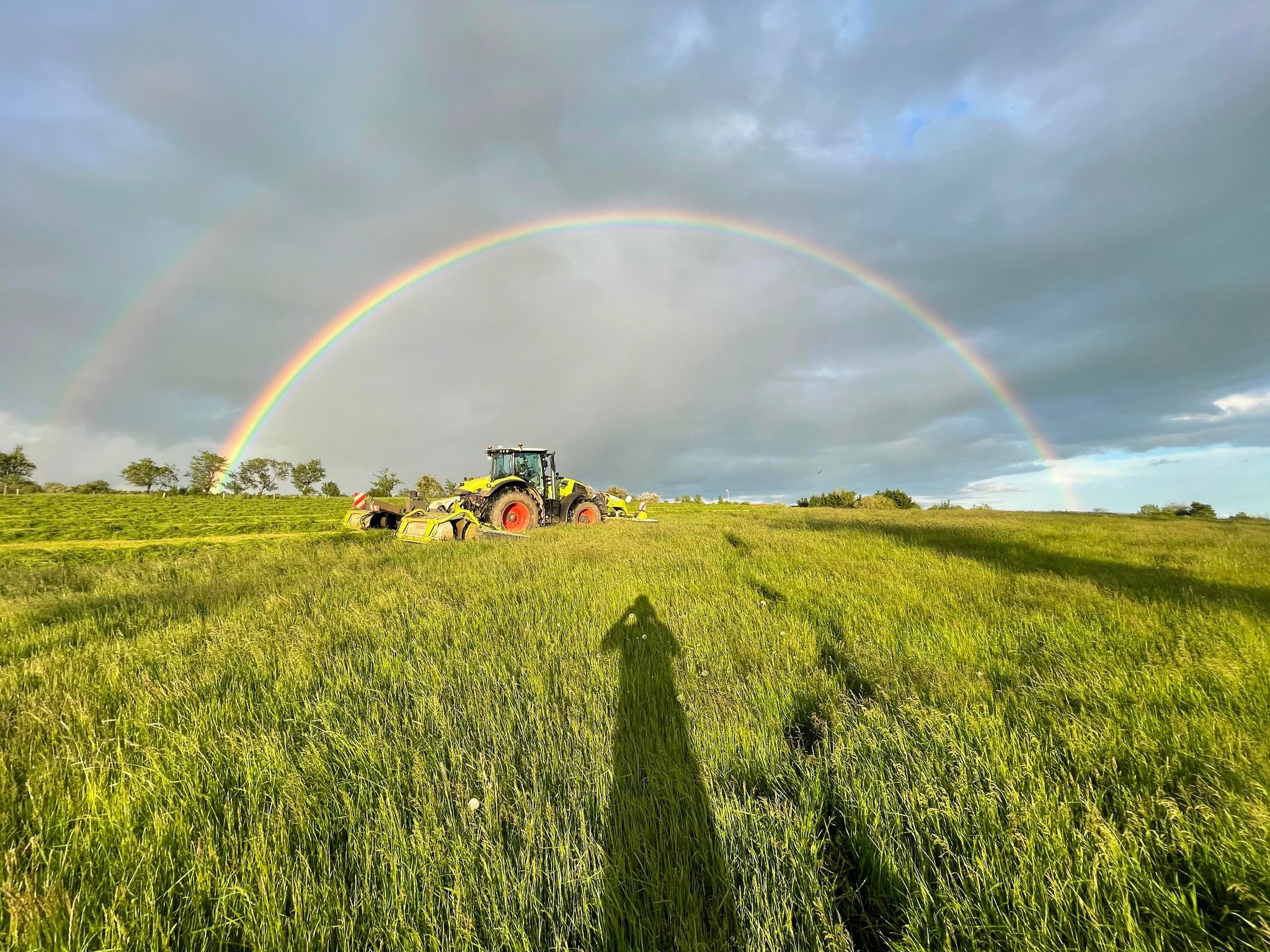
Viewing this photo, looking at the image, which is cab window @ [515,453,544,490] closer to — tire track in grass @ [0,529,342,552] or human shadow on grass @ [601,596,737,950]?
tire track in grass @ [0,529,342,552]

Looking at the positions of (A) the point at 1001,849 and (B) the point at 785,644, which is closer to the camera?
(A) the point at 1001,849

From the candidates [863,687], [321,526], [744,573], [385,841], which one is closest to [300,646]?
[385,841]

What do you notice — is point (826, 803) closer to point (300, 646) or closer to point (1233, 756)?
point (1233, 756)

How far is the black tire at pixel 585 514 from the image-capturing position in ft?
55.8

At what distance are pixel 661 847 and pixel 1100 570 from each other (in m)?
9.21

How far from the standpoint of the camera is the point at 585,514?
1723 cm

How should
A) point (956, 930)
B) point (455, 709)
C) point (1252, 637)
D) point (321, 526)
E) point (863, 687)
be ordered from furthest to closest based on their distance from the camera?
point (321, 526), point (1252, 637), point (863, 687), point (455, 709), point (956, 930)

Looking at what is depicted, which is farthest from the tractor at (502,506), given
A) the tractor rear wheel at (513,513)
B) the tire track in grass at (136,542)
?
the tire track in grass at (136,542)

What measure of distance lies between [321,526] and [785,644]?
25.1m

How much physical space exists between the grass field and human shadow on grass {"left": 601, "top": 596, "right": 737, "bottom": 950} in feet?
0.04

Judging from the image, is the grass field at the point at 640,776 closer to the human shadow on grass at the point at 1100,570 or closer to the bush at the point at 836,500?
the human shadow on grass at the point at 1100,570

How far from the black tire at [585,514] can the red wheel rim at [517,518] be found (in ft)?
9.15

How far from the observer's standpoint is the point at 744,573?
24.4 ft

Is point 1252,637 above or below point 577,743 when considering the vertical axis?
above
